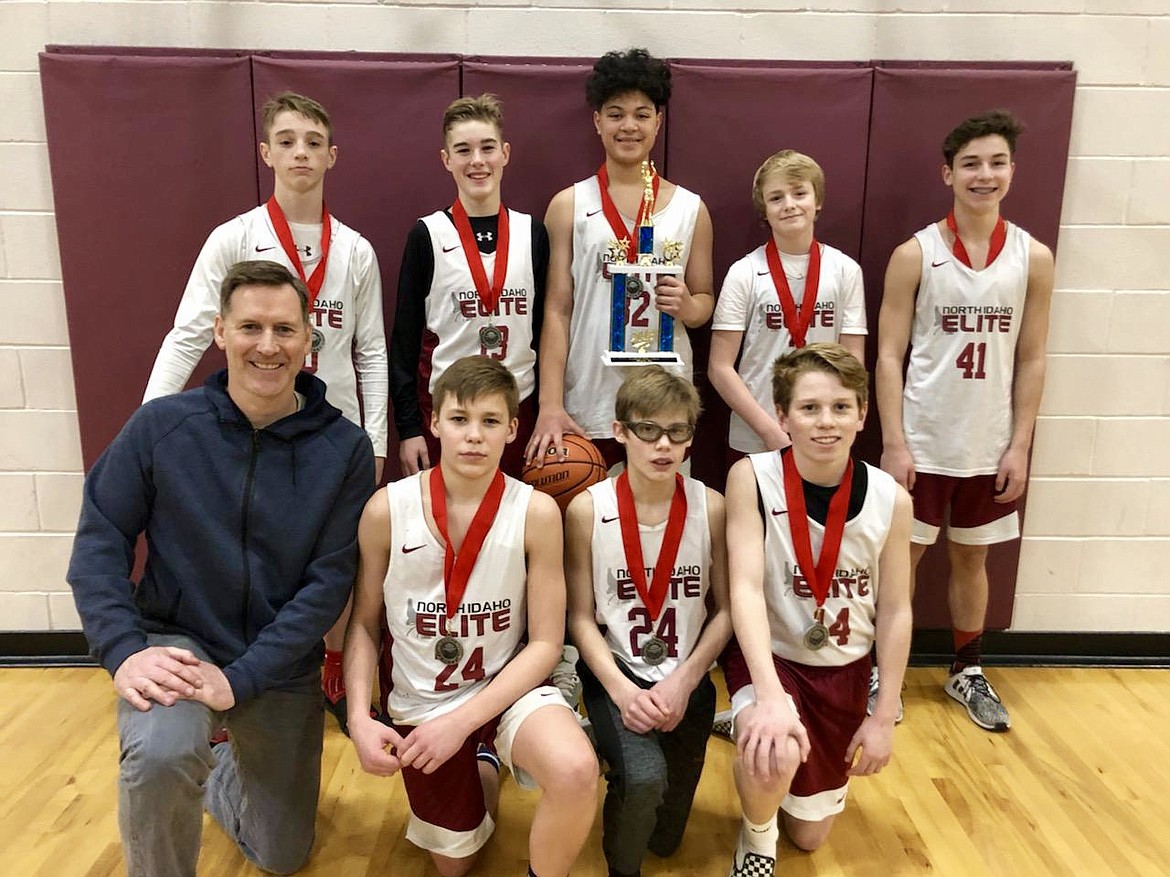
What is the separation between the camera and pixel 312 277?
2748mm

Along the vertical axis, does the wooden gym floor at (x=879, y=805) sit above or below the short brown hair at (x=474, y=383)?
below

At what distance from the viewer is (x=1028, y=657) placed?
11.6 feet

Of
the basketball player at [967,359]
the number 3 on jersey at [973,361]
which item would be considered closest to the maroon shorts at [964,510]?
the basketball player at [967,359]

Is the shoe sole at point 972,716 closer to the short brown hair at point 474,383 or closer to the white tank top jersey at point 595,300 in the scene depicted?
the white tank top jersey at point 595,300

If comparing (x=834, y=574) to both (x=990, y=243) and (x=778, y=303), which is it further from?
(x=990, y=243)

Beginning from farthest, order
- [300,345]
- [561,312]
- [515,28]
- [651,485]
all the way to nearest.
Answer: [515,28]
[561,312]
[651,485]
[300,345]

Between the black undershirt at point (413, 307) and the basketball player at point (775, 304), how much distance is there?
68cm

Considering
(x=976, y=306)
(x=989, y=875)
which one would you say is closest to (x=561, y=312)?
(x=976, y=306)

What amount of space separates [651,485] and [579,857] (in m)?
1.00

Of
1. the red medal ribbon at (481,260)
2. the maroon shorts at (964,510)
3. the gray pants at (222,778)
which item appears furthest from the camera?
the maroon shorts at (964,510)

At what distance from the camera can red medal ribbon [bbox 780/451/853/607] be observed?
2.26 metres

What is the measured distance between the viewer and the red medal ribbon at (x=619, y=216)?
2.87 meters

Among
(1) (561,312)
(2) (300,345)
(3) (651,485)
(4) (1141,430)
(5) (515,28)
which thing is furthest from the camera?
(4) (1141,430)

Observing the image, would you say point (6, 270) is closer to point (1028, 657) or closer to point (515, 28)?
point (515, 28)
